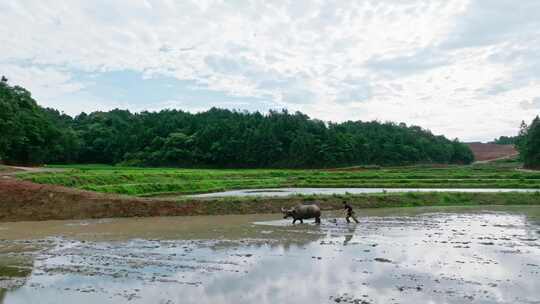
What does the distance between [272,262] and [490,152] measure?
461 ft

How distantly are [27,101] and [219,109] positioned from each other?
241 ft

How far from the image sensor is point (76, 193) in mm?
27562

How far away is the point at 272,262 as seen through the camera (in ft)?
49.1

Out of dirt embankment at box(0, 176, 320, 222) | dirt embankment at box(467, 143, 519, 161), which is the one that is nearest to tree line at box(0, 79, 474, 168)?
dirt embankment at box(467, 143, 519, 161)

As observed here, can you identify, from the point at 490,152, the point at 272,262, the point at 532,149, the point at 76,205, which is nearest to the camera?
Answer: the point at 272,262

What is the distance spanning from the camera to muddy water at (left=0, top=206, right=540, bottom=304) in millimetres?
11492

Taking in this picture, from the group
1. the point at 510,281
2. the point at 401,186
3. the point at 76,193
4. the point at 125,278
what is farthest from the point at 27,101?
the point at 510,281

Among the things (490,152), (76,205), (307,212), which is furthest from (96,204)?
(490,152)

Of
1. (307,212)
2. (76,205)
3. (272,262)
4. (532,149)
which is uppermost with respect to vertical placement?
(532,149)

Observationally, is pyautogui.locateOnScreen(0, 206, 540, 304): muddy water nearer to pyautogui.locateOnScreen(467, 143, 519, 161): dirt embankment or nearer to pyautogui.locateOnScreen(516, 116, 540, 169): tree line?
pyautogui.locateOnScreen(516, 116, 540, 169): tree line

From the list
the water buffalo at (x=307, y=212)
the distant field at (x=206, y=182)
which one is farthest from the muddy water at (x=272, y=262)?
the distant field at (x=206, y=182)

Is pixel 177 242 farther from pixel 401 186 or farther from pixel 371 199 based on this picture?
pixel 401 186

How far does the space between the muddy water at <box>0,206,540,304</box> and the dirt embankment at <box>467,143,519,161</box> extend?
378 ft

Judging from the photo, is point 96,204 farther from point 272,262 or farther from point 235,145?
point 235,145
